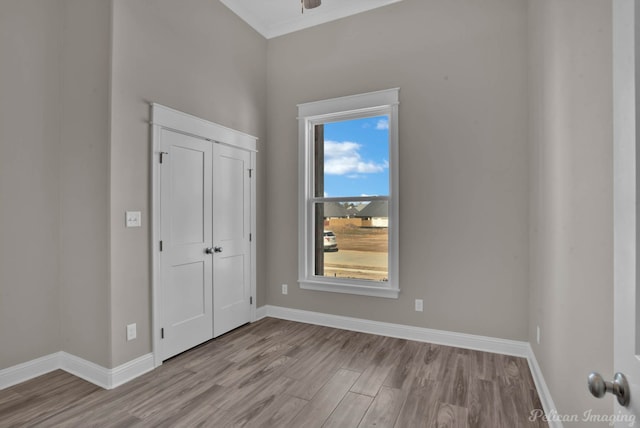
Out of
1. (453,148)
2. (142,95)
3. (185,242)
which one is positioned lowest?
(185,242)

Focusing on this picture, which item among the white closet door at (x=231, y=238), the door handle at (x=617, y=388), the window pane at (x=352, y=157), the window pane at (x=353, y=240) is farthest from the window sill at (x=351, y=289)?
the door handle at (x=617, y=388)

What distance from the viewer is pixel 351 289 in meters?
3.73

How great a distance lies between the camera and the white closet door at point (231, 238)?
11.4 feet

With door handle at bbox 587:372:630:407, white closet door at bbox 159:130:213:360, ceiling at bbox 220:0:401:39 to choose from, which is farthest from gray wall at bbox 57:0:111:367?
door handle at bbox 587:372:630:407

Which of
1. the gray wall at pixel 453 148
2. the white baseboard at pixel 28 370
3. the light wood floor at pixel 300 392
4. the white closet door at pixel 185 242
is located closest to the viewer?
the light wood floor at pixel 300 392

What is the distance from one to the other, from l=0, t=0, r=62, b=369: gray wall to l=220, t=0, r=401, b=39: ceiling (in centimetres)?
177

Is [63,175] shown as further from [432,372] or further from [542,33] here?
[542,33]

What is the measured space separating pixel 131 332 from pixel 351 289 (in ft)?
6.94

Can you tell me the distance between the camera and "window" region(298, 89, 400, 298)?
141 inches

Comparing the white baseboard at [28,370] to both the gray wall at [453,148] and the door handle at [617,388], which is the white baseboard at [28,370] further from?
the door handle at [617,388]

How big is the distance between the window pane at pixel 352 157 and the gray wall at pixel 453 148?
0.89 ft

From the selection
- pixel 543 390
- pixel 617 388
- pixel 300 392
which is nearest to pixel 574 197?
pixel 617 388

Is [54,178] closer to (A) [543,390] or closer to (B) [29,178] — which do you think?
(B) [29,178]

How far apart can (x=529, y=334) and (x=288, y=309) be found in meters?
2.48
